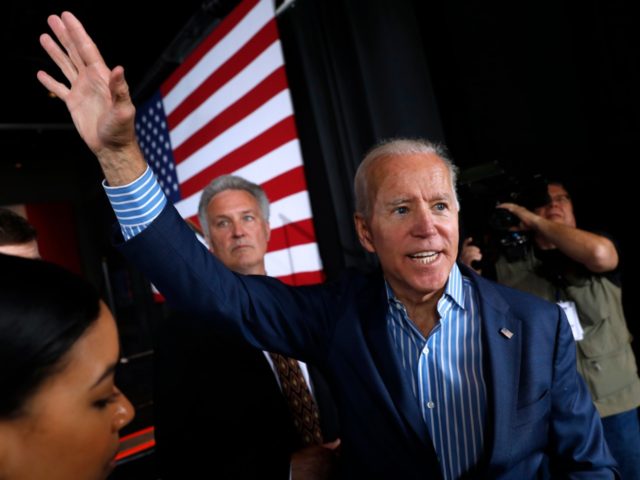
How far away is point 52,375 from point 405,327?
2.45 feet

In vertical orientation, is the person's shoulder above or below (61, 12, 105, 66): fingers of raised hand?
below

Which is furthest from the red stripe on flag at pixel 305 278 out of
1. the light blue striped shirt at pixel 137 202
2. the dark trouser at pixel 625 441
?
the light blue striped shirt at pixel 137 202

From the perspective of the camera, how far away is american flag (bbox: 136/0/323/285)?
2457 millimetres

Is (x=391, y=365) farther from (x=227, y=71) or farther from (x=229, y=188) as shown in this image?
(x=227, y=71)

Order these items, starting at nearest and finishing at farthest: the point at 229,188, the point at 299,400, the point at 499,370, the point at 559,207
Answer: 1. the point at 499,370
2. the point at 299,400
3. the point at 559,207
4. the point at 229,188

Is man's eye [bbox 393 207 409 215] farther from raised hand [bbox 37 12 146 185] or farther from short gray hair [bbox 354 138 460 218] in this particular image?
raised hand [bbox 37 12 146 185]

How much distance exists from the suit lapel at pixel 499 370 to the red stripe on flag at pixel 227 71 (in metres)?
2.05

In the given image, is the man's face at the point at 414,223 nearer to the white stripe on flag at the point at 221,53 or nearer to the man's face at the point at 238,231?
the man's face at the point at 238,231

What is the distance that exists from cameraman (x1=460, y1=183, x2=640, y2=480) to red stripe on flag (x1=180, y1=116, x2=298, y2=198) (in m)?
1.35

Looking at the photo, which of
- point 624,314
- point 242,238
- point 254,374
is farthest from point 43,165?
point 624,314

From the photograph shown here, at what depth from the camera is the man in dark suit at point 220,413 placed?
3.54 ft

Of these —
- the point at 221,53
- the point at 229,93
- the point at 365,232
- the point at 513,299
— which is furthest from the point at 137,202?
the point at 221,53

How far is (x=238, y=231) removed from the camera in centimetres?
165

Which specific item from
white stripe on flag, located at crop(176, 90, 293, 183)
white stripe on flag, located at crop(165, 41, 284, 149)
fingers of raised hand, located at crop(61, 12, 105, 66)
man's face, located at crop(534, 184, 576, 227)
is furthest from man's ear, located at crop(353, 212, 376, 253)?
white stripe on flag, located at crop(165, 41, 284, 149)
